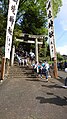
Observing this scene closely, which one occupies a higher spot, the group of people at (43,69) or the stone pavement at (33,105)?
the group of people at (43,69)

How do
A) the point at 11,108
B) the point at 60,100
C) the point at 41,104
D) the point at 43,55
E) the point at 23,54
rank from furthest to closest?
1. the point at 43,55
2. the point at 23,54
3. the point at 60,100
4. the point at 41,104
5. the point at 11,108

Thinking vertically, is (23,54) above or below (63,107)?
above

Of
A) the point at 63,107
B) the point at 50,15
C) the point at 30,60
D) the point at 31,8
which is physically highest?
the point at 31,8

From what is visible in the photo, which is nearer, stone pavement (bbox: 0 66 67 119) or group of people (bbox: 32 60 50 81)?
stone pavement (bbox: 0 66 67 119)

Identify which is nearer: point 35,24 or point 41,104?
point 41,104

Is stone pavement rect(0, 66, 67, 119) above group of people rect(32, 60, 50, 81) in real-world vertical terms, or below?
below

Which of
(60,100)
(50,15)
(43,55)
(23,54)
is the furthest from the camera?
(43,55)

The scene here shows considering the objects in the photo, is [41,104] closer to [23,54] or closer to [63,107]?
[63,107]

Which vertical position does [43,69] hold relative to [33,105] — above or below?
above

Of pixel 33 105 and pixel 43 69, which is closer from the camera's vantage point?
pixel 33 105

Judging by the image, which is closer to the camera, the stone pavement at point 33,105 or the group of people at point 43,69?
the stone pavement at point 33,105

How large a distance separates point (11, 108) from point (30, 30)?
2552cm

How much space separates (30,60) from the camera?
3338 cm

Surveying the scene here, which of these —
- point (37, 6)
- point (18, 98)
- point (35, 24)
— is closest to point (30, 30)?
point (35, 24)
